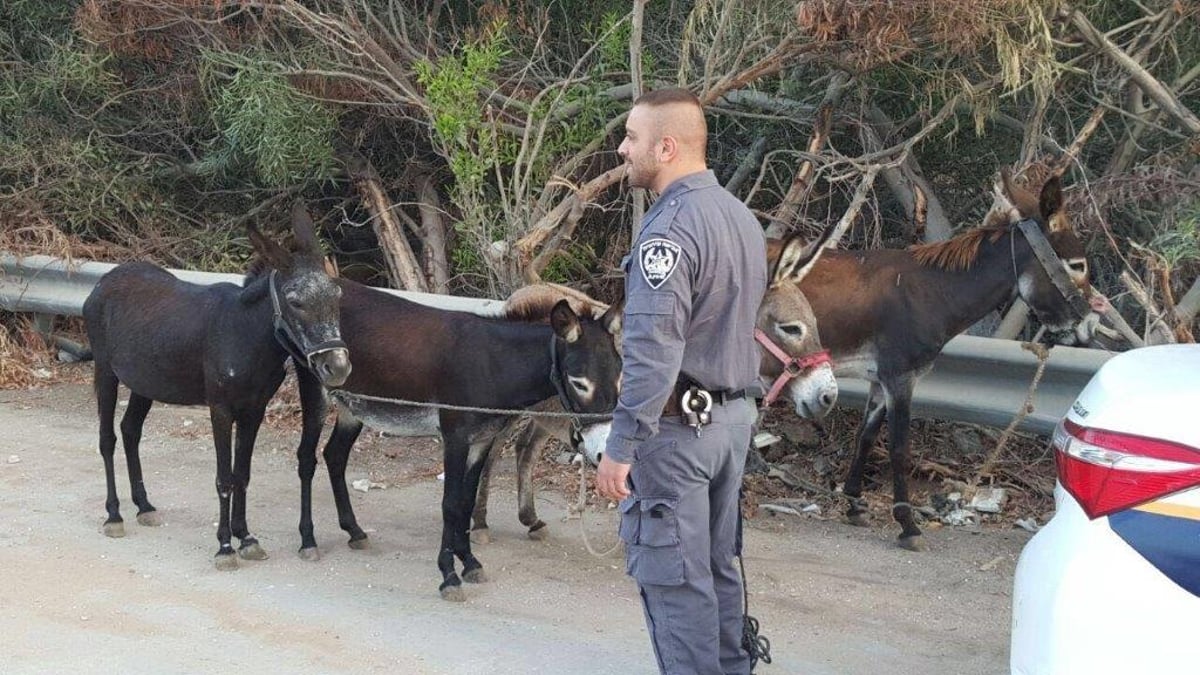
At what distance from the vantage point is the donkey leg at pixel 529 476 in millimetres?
6977

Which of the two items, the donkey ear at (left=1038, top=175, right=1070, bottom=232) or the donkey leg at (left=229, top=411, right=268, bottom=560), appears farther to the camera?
the donkey ear at (left=1038, top=175, right=1070, bottom=232)

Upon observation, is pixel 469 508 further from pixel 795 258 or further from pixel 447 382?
pixel 795 258

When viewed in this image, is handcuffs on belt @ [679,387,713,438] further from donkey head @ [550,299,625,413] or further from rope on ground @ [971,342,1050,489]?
rope on ground @ [971,342,1050,489]

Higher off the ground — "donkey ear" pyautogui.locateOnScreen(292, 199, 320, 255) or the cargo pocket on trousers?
"donkey ear" pyautogui.locateOnScreen(292, 199, 320, 255)

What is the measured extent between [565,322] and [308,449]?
2016mm

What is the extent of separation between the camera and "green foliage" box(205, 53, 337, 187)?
30.0 ft

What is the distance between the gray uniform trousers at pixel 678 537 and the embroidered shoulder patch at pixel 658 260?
513 millimetres

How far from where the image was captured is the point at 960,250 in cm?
731

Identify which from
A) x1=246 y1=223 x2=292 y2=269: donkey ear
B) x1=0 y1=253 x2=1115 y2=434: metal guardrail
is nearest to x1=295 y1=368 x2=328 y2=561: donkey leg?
x1=246 y1=223 x2=292 y2=269: donkey ear

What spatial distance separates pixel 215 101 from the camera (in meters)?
9.96

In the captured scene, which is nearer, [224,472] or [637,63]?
[224,472]

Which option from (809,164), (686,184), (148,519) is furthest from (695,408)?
(809,164)

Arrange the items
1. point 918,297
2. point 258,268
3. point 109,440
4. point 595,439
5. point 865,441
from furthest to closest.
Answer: point 865,441 → point 918,297 → point 109,440 → point 258,268 → point 595,439

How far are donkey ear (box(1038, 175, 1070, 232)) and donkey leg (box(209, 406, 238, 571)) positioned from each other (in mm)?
4445
